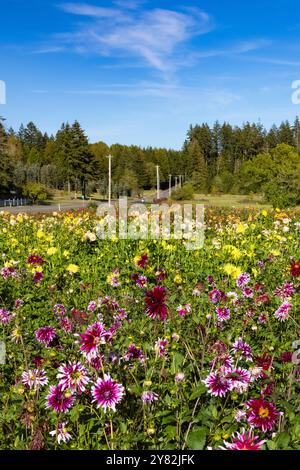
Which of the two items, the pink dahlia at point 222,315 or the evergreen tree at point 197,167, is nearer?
the pink dahlia at point 222,315

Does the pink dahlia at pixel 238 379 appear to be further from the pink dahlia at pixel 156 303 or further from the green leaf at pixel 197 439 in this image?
the pink dahlia at pixel 156 303

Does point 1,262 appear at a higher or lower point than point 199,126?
lower

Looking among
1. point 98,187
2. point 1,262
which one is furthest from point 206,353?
A: point 98,187

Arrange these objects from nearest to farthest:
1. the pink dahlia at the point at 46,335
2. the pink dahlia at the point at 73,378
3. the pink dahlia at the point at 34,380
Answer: the pink dahlia at the point at 73,378 < the pink dahlia at the point at 34,380 < the pink dahlia at the point at 46,335

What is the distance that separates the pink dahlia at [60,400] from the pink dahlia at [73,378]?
28 millimetres

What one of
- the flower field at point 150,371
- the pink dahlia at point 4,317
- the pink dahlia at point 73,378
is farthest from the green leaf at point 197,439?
the pink dahlia at point 4,317

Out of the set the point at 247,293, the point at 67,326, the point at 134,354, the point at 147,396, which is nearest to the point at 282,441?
the point at 147,396

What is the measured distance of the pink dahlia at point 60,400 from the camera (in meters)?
1.79

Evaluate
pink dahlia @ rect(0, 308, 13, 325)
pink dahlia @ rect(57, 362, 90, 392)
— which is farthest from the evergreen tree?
pink dahlia @ rect(57, 362, 90, 392)

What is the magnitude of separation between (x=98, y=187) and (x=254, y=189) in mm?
25580

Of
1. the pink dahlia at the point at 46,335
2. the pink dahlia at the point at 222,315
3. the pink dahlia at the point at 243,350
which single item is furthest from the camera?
the pink dahlia at the point at 222,315

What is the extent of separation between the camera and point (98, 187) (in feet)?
255

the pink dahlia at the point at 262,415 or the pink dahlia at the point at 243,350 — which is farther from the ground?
the pink dahlia at the point at 243,350
